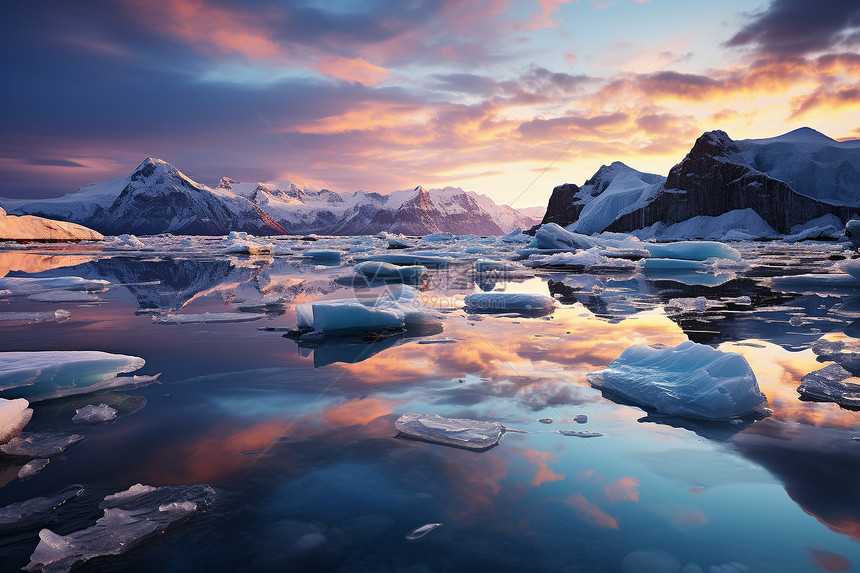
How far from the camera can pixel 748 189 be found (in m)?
80.7

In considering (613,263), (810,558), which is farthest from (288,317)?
(613,263)

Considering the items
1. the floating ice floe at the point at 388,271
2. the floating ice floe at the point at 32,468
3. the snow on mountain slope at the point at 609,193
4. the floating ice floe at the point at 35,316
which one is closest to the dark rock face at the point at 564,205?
the snow on mountain slope at the point at 609,193

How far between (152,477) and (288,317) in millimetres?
5898

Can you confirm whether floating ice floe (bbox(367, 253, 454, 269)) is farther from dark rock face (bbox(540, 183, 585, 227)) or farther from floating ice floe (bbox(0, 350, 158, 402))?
dark rock face (bbox(540, 183, 585, 227))

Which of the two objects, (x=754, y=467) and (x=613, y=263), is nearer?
(x=754, y=467)

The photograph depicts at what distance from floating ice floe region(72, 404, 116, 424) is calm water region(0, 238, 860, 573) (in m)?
0.10

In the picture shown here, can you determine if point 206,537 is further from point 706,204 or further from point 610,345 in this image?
point 706,204

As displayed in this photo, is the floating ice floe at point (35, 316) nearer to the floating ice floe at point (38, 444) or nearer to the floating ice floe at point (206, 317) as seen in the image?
the floating ice floe at point (206, 317)

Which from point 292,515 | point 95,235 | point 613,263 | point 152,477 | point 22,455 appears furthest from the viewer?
point 95,235

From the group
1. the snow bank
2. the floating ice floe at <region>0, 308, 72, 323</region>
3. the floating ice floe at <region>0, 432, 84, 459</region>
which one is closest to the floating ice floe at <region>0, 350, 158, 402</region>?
the floating ice floe at <region>0, 432, 84, 459</region>

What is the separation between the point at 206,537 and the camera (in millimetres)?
2387

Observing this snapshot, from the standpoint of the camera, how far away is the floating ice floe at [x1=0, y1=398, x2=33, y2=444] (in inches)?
134

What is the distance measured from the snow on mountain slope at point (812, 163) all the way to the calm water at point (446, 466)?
3708 inches

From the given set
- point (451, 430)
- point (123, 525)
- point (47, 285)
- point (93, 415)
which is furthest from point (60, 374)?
point (47, 285)
